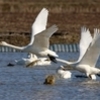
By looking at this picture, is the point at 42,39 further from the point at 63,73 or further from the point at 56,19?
the point at 56,19

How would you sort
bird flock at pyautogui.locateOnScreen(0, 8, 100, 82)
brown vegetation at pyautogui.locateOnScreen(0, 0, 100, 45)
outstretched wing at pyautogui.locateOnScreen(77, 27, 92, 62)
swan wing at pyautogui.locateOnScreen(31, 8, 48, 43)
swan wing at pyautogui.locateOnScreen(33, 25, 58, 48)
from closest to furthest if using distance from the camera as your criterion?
bird flock at pyautogui.locateOnScreen(0, 8, 100, 82) → swan wing at pyautogui.locateOnScreen(33, 25, 58, 48) → outstretched wing at pyautogui.locateOnScreen(77, 27, 92, 62) → swan wing at pyautogui.locateOnScreen(31, 8, 48, 43) → brown vegetation at pyautogui.locateOnScreen(0, 0, 100, 45)

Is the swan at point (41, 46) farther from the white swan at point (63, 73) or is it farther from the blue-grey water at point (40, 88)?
the white swan at point (63, 73)

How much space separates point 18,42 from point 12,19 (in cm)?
618

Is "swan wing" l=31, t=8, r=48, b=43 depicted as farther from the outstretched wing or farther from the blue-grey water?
the blue-grey water

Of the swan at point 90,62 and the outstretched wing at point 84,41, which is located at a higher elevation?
the outstretched wing at point 84,41

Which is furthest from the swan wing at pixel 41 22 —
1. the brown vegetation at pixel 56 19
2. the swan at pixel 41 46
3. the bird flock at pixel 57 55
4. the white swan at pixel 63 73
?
the brown vegetation at pixel 56 19

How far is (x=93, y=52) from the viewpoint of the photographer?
67.2 feet

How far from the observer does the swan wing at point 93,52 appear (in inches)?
788

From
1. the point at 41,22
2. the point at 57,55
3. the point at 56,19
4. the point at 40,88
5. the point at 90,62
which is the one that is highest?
the point at 41,22

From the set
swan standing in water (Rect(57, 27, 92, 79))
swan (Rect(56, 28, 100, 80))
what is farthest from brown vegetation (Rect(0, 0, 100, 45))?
swan (Rect(56, 28, 100, 80))

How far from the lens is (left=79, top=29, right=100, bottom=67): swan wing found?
65.7 ft

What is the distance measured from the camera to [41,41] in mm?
21328

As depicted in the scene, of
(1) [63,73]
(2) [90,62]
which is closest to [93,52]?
(2) [90,62]

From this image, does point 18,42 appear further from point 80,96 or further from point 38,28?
point 80,96
